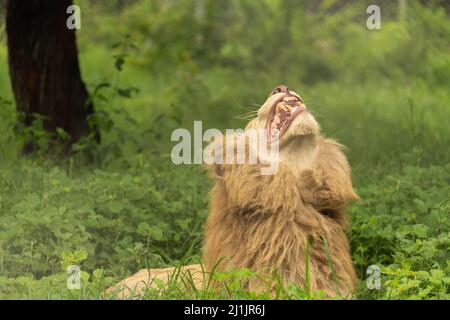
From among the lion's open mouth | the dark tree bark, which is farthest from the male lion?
the dark tree bark

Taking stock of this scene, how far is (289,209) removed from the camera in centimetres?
415

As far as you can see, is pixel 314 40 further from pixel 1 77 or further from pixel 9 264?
pixel 9 264

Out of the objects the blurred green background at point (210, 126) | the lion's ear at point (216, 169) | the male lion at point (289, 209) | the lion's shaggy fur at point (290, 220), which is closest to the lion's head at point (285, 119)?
the male lion at point (289, 209)

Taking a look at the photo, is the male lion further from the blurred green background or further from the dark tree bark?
the dark tree bark

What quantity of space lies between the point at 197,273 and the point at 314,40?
30.7 feet

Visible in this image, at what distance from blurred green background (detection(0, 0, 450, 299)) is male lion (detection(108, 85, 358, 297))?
36 centimetres

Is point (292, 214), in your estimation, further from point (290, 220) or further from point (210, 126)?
point (210, 126)

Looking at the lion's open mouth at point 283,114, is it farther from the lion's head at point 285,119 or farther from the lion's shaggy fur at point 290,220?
the lion's shaggy fur at point 290,220

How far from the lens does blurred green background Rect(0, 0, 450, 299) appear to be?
511 cm

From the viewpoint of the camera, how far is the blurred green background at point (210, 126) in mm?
5105

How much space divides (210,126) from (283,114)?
4.84 m

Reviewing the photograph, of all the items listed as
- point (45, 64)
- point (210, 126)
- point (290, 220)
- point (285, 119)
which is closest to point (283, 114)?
point (285, 119)

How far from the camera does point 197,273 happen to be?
481 centimetres

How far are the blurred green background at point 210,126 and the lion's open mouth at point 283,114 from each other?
2.18 ft
